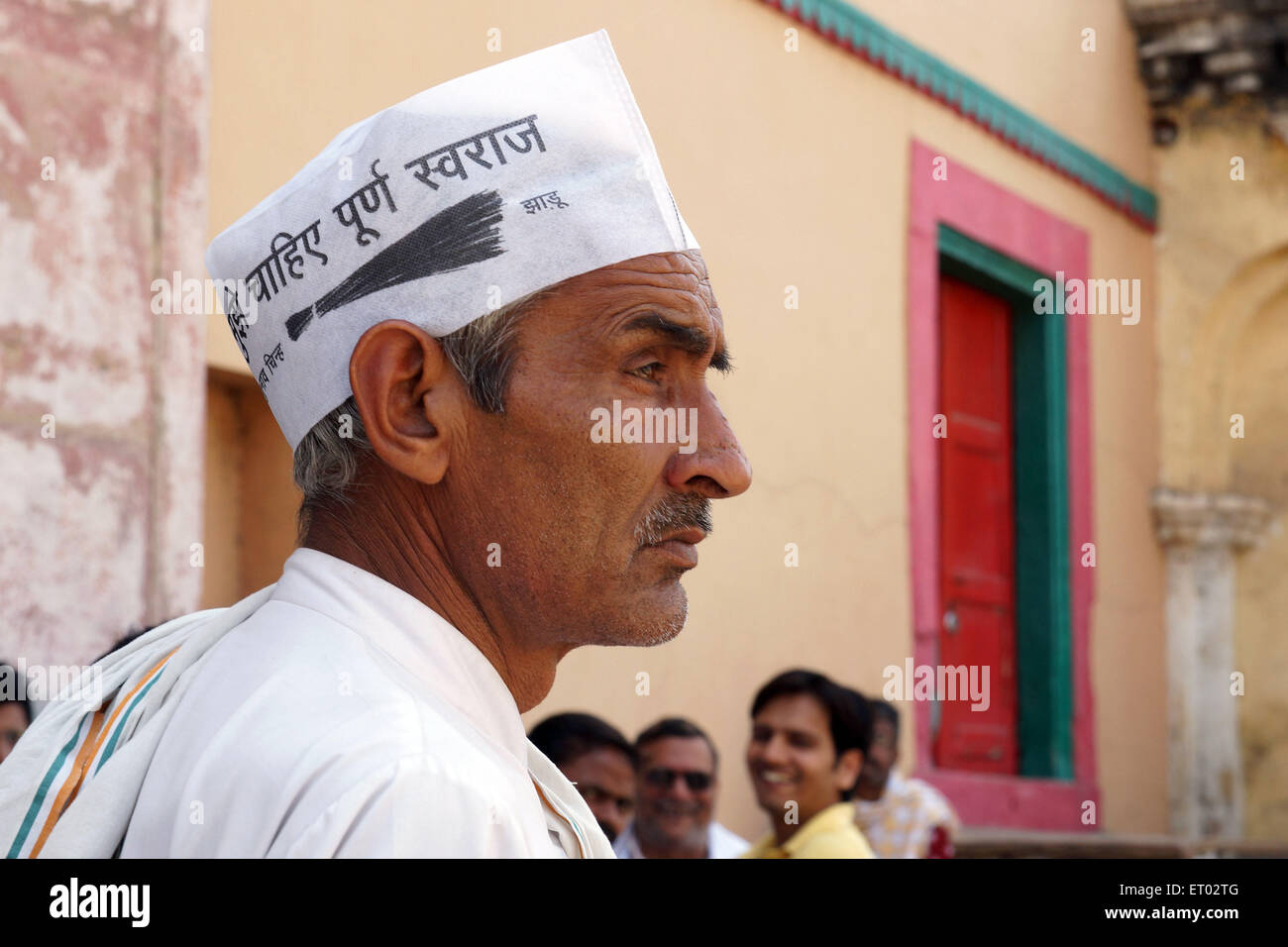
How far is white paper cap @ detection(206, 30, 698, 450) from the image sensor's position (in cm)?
152

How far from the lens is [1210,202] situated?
29.3 ft

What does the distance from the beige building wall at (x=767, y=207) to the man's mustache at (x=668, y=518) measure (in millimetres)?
2759

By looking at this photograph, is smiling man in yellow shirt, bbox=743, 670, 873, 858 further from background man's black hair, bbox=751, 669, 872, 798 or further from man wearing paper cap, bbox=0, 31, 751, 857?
man wearing paper cap, bbox=0, 31, 751, 857

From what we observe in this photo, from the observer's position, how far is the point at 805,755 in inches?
178

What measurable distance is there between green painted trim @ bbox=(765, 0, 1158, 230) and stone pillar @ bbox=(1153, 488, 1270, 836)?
161 cm

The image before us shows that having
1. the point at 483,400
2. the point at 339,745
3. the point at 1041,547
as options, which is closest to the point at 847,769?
the point at 483,400

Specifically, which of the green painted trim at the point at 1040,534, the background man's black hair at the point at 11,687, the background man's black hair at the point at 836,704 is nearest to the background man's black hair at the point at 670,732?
the background man's black hair at the point at 836,704

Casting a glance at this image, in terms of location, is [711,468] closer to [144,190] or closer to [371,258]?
[371,258]

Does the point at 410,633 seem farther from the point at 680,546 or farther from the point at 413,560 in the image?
the point at 680,546

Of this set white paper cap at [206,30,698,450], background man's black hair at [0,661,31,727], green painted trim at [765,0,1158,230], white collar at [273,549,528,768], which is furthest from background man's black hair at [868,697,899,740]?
white collar at [273,549,528,768]
